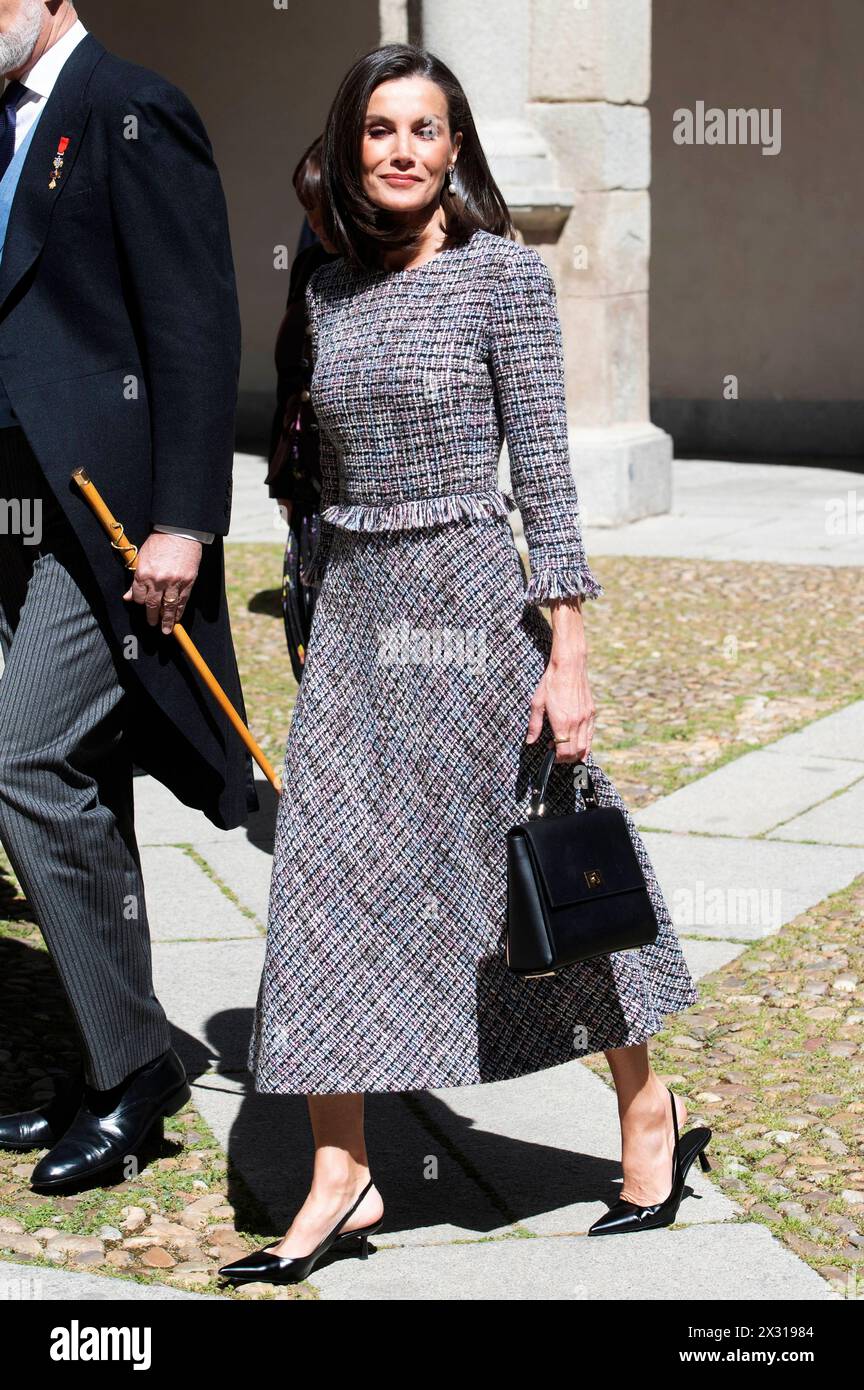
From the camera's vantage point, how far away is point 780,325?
46.2 feet

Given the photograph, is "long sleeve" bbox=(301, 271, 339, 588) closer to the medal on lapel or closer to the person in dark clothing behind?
the medal on lapel

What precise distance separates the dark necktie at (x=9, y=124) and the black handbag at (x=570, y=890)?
1334 millimetres

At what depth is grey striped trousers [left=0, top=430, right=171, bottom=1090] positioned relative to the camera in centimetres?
306

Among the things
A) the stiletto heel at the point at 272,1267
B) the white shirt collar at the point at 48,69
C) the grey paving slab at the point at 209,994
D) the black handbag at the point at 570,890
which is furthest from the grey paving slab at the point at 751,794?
the white shirt collar at the point at 48,69

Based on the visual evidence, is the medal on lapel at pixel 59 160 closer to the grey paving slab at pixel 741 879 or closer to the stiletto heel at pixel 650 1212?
the stiletto heel at pixel 650 1212

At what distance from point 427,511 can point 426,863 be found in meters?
0.53

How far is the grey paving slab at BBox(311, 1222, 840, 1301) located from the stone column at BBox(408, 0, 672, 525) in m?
7.75

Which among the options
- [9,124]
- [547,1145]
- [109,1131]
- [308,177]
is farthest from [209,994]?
[308,177]

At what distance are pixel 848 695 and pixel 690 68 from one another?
27.8 ft

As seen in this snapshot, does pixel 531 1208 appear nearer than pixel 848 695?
Yes

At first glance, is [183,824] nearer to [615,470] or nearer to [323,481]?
→ [323,481]

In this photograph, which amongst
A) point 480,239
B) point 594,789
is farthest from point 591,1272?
point 480,239

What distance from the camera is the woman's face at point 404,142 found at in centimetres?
283

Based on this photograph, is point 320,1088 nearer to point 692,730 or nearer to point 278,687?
point 692,730
